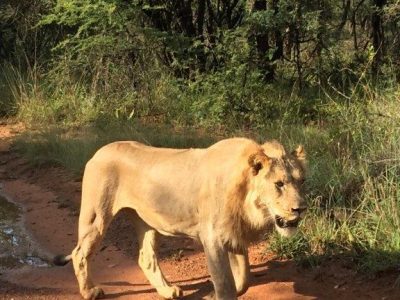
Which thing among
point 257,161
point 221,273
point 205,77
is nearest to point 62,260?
point 221,273

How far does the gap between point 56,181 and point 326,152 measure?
3.79 m

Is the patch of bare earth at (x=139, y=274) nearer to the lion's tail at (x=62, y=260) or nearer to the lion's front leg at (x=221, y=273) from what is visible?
the lion's tail at (x=62, y=260)

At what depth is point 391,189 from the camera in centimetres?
562

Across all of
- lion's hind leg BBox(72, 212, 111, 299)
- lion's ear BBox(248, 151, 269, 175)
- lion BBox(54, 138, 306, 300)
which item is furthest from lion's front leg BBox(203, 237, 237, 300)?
lion's hind leg BBox(72, 212, 111, 299)

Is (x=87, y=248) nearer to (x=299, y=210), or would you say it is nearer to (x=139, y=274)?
(x=139, y=274)

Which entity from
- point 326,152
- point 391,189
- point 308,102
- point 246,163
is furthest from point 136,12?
point 246,163

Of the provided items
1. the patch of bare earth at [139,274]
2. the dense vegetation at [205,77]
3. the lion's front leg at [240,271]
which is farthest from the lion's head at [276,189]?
the dense vegetation at [205,77]

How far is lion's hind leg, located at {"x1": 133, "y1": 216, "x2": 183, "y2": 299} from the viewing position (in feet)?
17.0

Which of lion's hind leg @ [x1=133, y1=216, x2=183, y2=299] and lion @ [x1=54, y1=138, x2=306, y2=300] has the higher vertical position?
lion @ [x1=54, y1=138, x2=306, y2=300]

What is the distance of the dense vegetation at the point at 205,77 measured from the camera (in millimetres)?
9320

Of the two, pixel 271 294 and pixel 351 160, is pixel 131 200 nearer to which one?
pixel 271 294

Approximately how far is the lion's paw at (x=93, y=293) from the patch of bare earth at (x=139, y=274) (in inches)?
4.5

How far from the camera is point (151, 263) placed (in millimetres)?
5332

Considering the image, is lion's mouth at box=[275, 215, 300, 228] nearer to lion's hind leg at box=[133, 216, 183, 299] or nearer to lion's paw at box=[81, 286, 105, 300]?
lion's hind leg at box=[133, 216, 183, 299]
